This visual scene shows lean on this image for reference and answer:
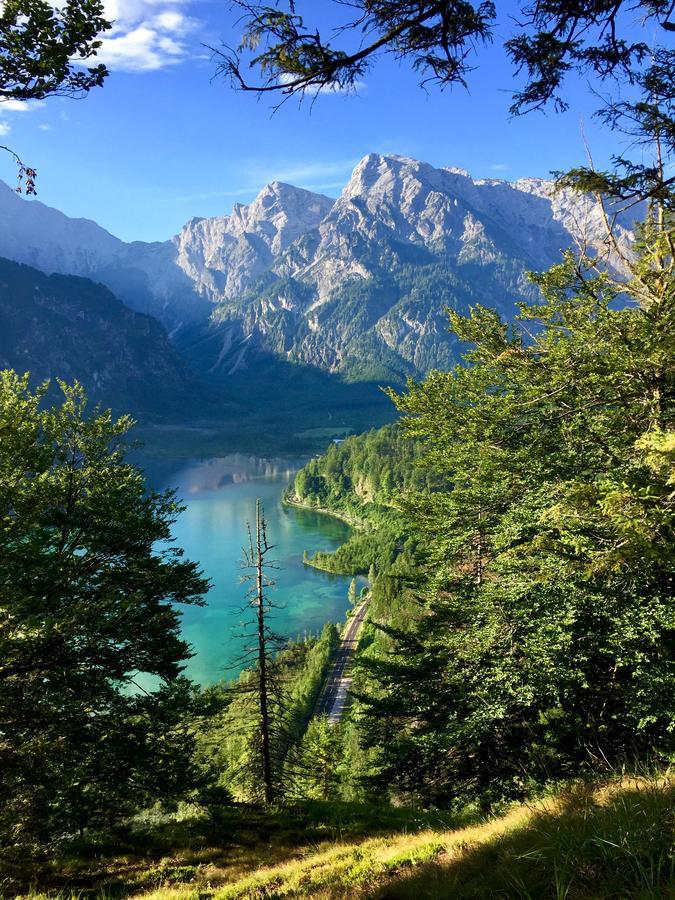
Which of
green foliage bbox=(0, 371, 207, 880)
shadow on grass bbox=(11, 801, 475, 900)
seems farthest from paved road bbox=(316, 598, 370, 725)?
green foliage bbox=(0, 371, 207, 880)

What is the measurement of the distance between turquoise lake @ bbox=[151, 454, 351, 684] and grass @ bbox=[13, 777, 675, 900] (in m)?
17.0

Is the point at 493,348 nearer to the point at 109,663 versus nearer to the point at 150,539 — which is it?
the point at 150,539

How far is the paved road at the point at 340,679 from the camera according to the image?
4982 centimetres

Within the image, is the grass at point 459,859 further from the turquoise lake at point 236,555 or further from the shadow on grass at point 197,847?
the turquoise lake at point 236,555

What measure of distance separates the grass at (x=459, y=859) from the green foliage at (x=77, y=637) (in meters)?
1.74

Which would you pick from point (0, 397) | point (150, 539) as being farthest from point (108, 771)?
point (0, 397)

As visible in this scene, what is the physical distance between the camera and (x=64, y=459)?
12.5m

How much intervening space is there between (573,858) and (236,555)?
85690mm

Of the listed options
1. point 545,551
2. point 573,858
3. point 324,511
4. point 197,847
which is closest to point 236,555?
point 324,511

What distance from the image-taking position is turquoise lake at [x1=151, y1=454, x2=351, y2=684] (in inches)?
2367

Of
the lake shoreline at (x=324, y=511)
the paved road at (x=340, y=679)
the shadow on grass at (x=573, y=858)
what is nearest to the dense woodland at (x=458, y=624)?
the shadow on grass at (x=573, y=858)

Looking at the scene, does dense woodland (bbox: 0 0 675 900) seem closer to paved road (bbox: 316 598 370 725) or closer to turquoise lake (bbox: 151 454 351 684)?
turquoise lake (bbox: 151 454 351 684)

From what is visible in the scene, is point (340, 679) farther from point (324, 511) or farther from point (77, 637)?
point (324, 511)

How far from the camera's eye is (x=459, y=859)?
521cm
